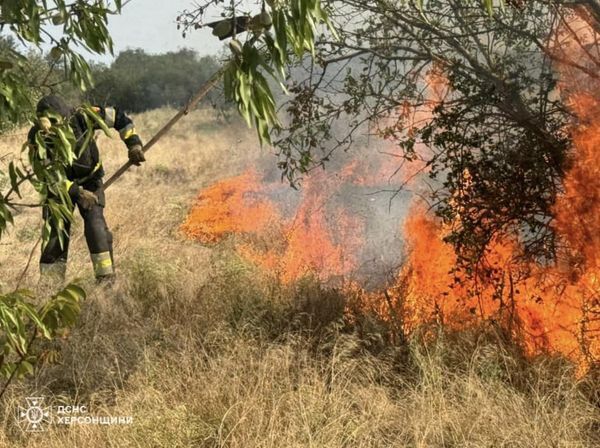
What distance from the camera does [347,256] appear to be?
23.1ft

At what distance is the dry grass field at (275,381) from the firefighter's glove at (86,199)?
2.58 ft

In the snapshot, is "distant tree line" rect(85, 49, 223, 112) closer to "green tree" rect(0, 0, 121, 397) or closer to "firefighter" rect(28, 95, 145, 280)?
"firefighter" rect(28, 95, 145, 280)

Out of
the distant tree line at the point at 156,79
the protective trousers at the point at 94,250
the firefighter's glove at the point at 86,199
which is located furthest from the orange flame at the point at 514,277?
the distant tree line at the point at 156,79

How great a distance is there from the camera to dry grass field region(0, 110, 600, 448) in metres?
2.97

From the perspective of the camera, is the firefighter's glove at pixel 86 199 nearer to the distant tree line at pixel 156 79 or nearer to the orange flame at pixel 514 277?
the orange flame at pixel 514 277

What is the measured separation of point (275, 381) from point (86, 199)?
296 centimetres

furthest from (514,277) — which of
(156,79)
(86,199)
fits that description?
(156,79)

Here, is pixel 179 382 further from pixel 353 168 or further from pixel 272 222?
pixel 353 168

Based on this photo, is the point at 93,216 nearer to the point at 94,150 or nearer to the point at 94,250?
the point at 94,250

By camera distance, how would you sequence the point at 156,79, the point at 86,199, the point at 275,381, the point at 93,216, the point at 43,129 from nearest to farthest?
the point at 43,129 < the point at 275,381 < the point at 86,199 < the point at 93,216 < the point at 156,79

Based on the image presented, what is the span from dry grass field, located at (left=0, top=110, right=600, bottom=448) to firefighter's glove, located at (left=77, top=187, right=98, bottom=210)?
0.78m

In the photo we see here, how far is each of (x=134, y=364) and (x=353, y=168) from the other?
6388mm

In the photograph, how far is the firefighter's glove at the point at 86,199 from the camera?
17.5 feet

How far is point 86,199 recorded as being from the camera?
5.43 metres
